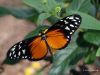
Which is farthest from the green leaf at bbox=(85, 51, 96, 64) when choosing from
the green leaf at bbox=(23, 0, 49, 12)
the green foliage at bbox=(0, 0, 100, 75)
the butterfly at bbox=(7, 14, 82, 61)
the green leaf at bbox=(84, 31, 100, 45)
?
the green leaf at bbox=(23, 0, 49, 12)

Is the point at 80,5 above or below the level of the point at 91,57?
above

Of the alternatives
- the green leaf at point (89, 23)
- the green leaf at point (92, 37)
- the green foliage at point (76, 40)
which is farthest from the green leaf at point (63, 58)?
the green leaf at point (89, 23)

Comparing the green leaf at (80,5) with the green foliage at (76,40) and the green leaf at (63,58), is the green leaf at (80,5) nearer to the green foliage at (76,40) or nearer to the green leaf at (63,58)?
the green foliage at (76,40)

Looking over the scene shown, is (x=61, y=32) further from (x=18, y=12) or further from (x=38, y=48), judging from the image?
(x=18, y=12)

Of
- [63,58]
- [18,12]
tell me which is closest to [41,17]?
[63,58]

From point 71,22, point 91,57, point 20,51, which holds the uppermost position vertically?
point 71,22
